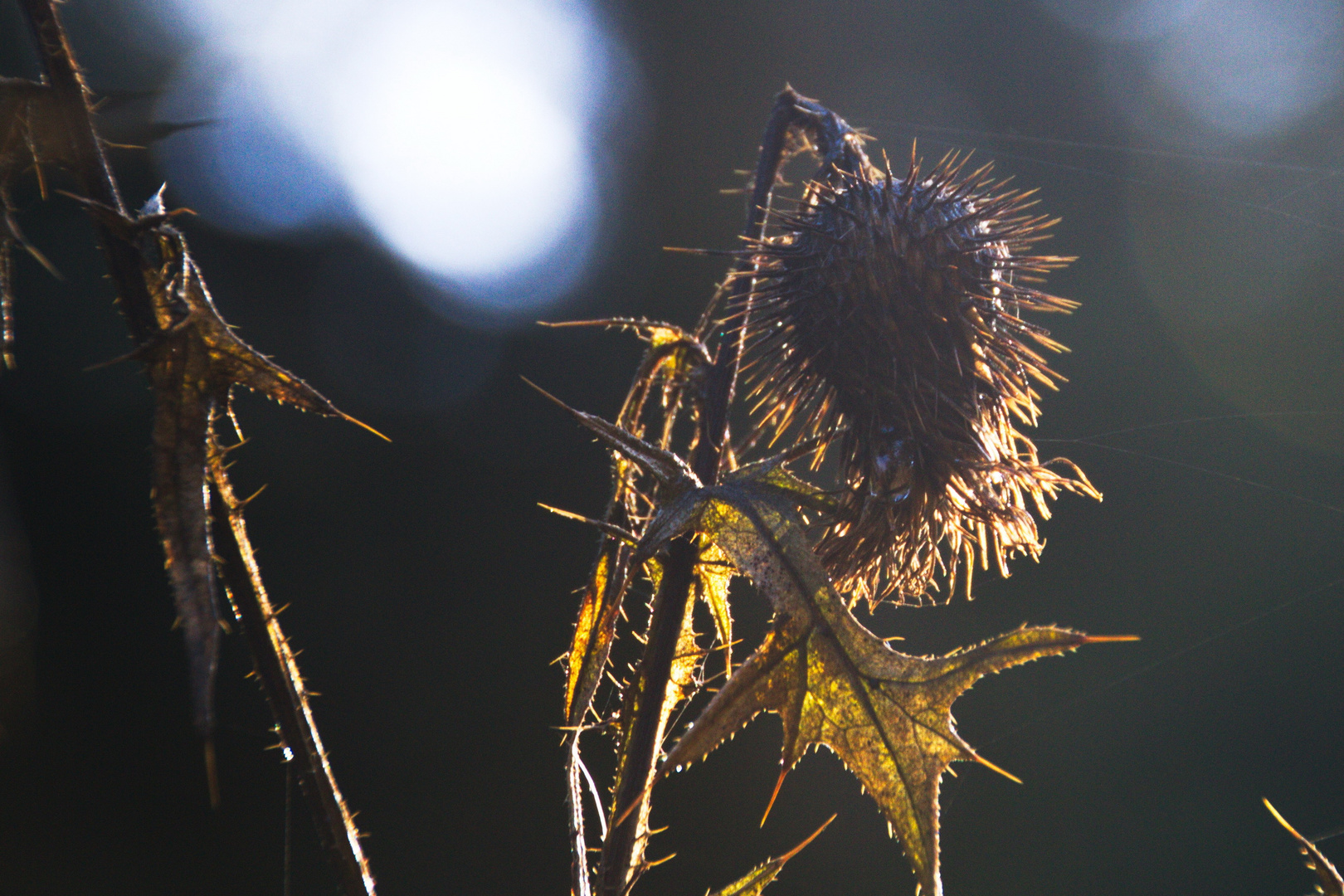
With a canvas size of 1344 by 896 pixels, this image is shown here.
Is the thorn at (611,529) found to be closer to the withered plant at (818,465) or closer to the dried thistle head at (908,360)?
the withered plant at (818,465)

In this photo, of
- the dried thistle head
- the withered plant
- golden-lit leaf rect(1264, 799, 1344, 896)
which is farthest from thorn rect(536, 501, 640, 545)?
golden-lit leaf rect(1264, 799, 1344, 896)

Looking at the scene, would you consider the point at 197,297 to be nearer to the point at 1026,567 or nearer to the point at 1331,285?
the point at 1026,567

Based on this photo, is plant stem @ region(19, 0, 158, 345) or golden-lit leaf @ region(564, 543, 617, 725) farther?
golden-lit leaf @ region(564, 543, 617, 725)

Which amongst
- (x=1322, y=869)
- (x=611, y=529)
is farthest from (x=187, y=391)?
(x=1322, y=869)

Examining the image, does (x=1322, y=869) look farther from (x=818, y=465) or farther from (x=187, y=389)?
(x=187, y=389)

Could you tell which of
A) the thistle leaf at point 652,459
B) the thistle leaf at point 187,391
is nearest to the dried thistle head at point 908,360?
the thistle leaf at point 652,459

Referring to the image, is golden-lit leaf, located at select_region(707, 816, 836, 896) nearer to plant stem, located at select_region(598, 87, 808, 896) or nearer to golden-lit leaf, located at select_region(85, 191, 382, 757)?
plant stem, located at select_region(598, 87, 808, 896)

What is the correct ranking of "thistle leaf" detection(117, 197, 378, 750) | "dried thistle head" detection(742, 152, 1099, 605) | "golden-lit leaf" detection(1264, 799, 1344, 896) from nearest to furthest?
1. "thistle leaf" detection(117, 197, 378, 750)
2. "golden-lit leaf" detection(1264, 799, 1344, 896)
3. "dried thistle head" detection(742, 152, 1099, 605)
